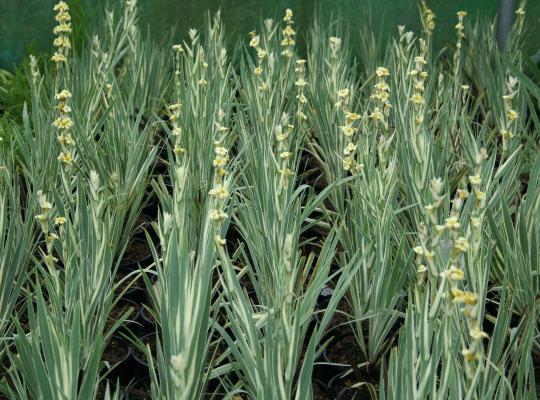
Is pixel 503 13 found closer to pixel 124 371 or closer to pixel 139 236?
pixel 139 236

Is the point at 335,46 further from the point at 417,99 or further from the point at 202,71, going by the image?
the point at 417,99

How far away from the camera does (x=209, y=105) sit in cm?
287

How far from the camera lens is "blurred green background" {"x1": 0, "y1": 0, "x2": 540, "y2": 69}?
418cm

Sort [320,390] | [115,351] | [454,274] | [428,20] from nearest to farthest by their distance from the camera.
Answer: [454,274] < [320,390] < [115,351] < [428,20]

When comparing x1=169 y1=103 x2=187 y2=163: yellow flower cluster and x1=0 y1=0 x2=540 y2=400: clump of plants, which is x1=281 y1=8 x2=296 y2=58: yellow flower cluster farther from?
x1=169 y1=103 x2=187 y2=163: yellow flower cluster

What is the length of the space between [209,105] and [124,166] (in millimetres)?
365

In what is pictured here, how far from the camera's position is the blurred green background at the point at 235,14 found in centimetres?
418

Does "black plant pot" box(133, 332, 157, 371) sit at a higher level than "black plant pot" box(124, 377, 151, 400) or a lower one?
higher

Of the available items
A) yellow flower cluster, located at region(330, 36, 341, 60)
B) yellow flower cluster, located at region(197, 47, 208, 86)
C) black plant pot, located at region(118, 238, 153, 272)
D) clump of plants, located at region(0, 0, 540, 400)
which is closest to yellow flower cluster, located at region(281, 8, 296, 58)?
clump of plants, located at region(0, 0, 540, 400)

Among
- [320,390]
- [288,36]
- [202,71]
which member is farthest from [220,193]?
[288,36]

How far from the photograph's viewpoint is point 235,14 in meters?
4.27

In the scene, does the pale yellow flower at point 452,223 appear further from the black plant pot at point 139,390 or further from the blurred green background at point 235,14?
the blurred green background at point 235,14

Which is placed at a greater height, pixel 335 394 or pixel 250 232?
pixel 250 232

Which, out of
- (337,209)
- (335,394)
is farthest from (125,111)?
(335,394)
